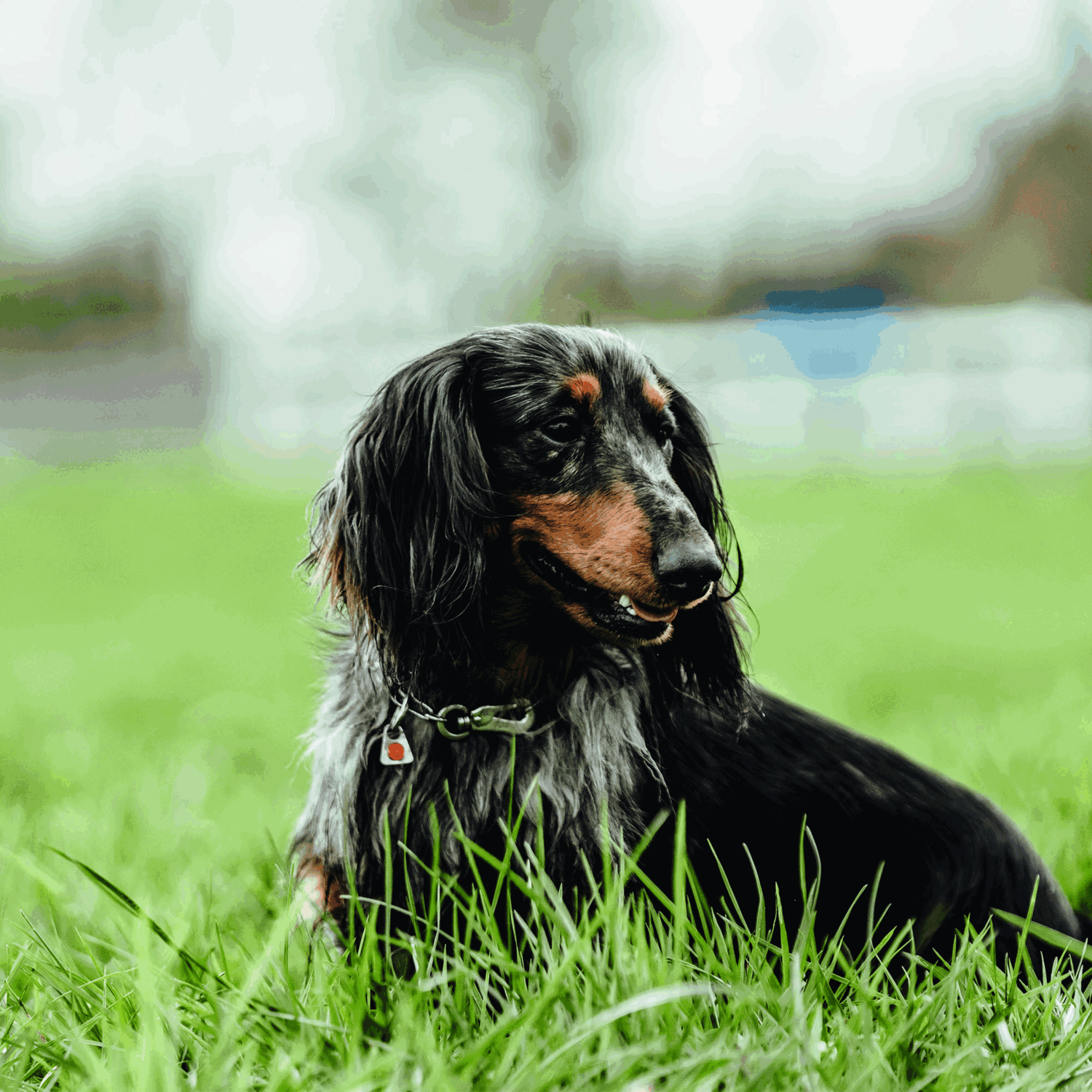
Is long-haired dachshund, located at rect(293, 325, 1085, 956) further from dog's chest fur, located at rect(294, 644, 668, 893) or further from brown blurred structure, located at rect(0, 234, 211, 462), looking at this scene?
brown blurred structure, located at rect(0, 234, 211, 462)

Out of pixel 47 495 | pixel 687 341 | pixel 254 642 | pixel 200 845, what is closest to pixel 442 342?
pixel 200 845

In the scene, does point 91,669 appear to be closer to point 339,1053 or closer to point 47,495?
point 47,495

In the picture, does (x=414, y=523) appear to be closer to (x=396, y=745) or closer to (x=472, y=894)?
(x=396, y=745)

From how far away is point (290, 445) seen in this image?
8750mm

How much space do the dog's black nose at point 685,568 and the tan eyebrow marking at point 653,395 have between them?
20.4 inches

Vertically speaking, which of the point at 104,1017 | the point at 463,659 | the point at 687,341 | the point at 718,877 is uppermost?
the point at 687,341

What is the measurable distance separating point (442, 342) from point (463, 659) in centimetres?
83

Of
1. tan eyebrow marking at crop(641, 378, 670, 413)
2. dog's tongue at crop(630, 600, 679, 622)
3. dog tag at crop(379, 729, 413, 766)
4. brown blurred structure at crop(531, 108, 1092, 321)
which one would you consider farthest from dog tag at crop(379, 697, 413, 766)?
brown blurred structure at crop(531, 108, 1092, 321)

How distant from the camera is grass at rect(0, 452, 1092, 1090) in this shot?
142 centimetres

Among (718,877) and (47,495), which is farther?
(47,495)

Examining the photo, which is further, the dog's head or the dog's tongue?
the dog's head

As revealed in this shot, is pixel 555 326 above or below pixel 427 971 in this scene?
above

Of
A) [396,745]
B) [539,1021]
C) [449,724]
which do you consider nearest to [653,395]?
[449,724]

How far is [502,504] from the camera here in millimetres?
2301
